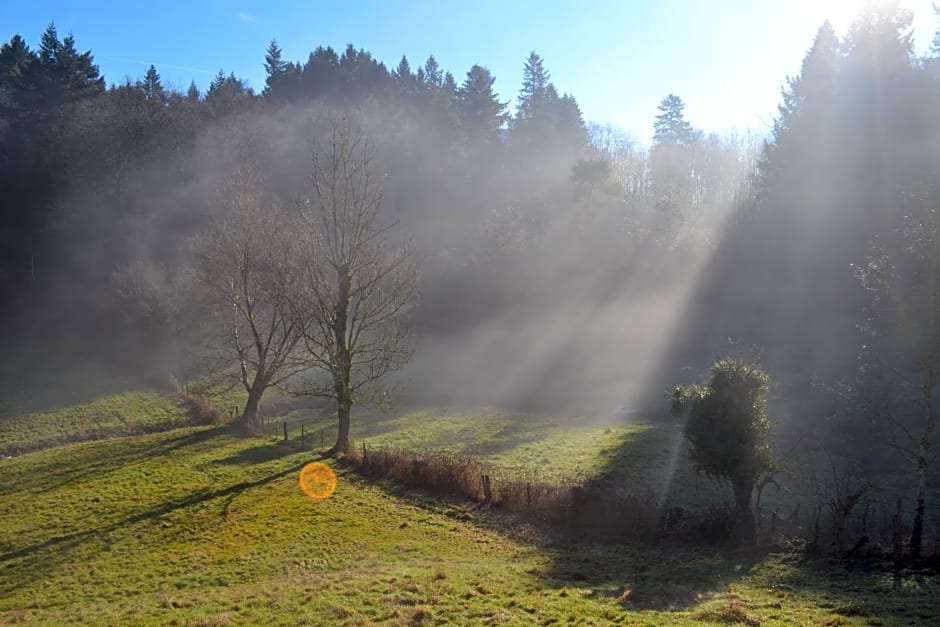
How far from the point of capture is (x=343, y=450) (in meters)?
27.6

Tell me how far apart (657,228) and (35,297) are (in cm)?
6177

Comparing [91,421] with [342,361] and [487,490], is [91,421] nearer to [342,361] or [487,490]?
[342,361]

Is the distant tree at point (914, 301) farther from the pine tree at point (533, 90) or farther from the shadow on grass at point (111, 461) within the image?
the pine tree at point (533, 90)

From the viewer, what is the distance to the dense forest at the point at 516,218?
44.1m

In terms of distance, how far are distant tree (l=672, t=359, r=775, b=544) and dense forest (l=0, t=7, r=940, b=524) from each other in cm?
1653

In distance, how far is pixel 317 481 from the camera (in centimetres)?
2372

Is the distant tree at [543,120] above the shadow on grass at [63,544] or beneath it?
above

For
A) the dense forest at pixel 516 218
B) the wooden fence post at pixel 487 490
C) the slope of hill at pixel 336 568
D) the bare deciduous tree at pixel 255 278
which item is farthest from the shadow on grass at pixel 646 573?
the bare deciduous tree at pixel 255 278

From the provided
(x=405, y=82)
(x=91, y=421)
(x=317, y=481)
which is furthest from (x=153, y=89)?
(x=317, y=481)

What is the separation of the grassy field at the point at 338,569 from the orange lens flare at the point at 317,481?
1.45 ft

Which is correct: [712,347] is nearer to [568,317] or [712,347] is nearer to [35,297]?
[568,317]

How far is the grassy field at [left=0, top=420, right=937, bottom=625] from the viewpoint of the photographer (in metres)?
11.7

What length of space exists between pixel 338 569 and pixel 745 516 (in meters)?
10.9

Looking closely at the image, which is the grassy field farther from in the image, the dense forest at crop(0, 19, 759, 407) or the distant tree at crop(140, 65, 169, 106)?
the distant tree at crop(140, 65, 169, 106)
